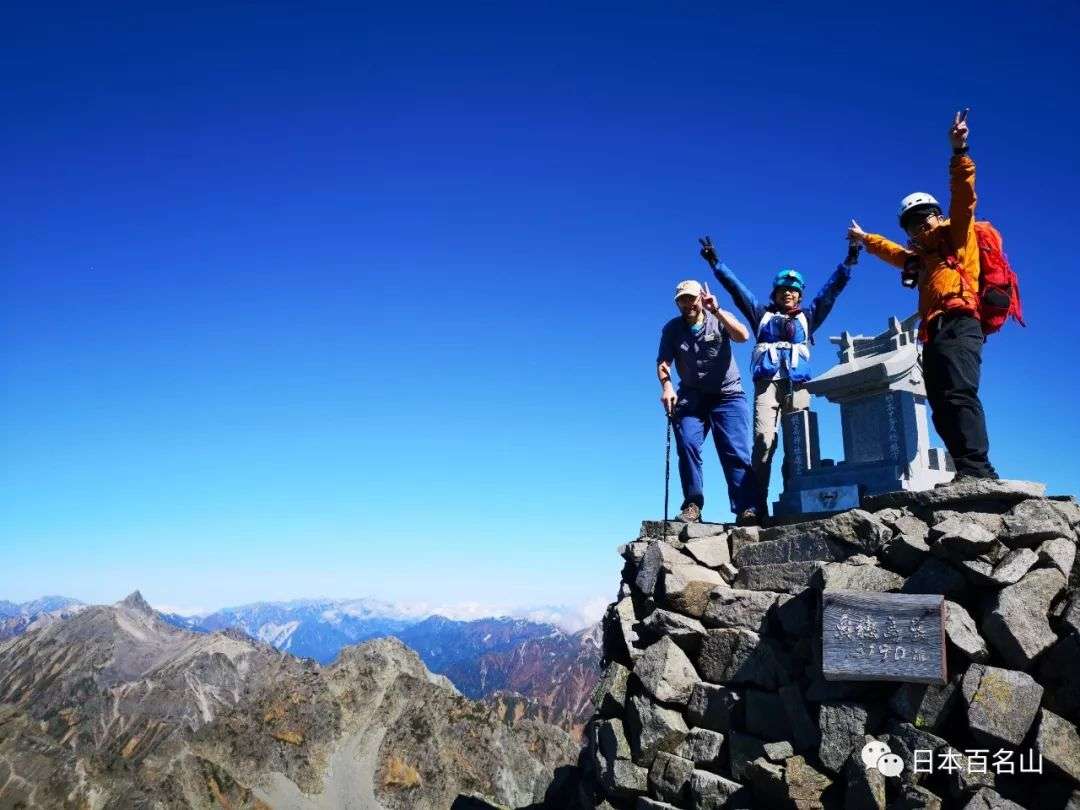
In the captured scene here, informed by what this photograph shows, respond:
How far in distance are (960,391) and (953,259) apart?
1.37 metres

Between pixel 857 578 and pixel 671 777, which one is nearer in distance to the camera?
pixel 857 578

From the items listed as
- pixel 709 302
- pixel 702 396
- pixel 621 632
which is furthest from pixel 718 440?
pixel 621 632

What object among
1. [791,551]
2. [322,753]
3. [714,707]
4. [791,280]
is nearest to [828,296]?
[791,280]

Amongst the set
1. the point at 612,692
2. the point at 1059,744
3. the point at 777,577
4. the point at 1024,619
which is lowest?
the point at 612,692

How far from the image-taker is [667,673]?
746 cm

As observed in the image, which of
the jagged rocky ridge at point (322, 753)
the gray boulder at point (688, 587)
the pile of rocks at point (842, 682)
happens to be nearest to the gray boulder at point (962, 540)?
the pile of rocks at point (842, 682)

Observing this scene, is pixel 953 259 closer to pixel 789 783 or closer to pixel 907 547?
pixel 907 547

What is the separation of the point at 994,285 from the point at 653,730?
5.62 metres

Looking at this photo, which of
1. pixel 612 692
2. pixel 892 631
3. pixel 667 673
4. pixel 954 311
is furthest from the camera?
pixel 612 692

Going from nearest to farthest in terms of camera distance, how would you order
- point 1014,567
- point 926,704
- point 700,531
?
1. point 926,704
2. point 1014,567
3. point 700,531

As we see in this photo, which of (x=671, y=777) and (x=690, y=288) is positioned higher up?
(x=690, y=288)

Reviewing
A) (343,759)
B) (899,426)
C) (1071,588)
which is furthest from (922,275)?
(343,759)

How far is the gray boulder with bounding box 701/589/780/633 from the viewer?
24.4 feet

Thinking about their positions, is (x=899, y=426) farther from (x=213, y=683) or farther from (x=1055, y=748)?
(x=213, y=683)
